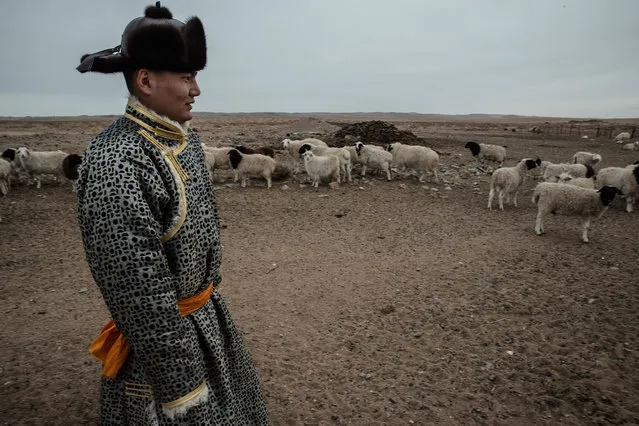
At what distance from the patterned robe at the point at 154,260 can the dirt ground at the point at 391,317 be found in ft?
6.26

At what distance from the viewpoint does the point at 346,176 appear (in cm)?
1235

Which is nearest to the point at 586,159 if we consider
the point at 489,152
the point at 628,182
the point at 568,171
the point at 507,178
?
the point at 489,152

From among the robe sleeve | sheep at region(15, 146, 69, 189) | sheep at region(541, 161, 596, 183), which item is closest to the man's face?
the robe sleeve

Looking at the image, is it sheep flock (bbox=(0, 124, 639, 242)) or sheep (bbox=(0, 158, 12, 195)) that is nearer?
sheep flock (bbox=(0, 124, 639, 242))

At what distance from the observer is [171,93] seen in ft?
4.20

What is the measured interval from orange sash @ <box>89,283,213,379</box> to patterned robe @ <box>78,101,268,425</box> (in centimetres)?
4

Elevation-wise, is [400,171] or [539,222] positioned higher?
[400,171]

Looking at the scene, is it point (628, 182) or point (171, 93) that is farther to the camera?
point (628, 182)

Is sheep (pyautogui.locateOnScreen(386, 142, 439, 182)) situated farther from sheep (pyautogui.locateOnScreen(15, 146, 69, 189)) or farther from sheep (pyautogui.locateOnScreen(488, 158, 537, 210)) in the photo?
sheep (pyautogui.locateOnScreen(15, 146, 69, 189))

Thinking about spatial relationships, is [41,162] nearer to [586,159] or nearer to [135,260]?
[135,260]

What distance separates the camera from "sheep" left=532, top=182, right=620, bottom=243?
6699mm

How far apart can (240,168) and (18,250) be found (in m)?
5.87

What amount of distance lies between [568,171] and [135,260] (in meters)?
12.6

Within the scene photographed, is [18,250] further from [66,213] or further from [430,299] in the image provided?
[430,299]
